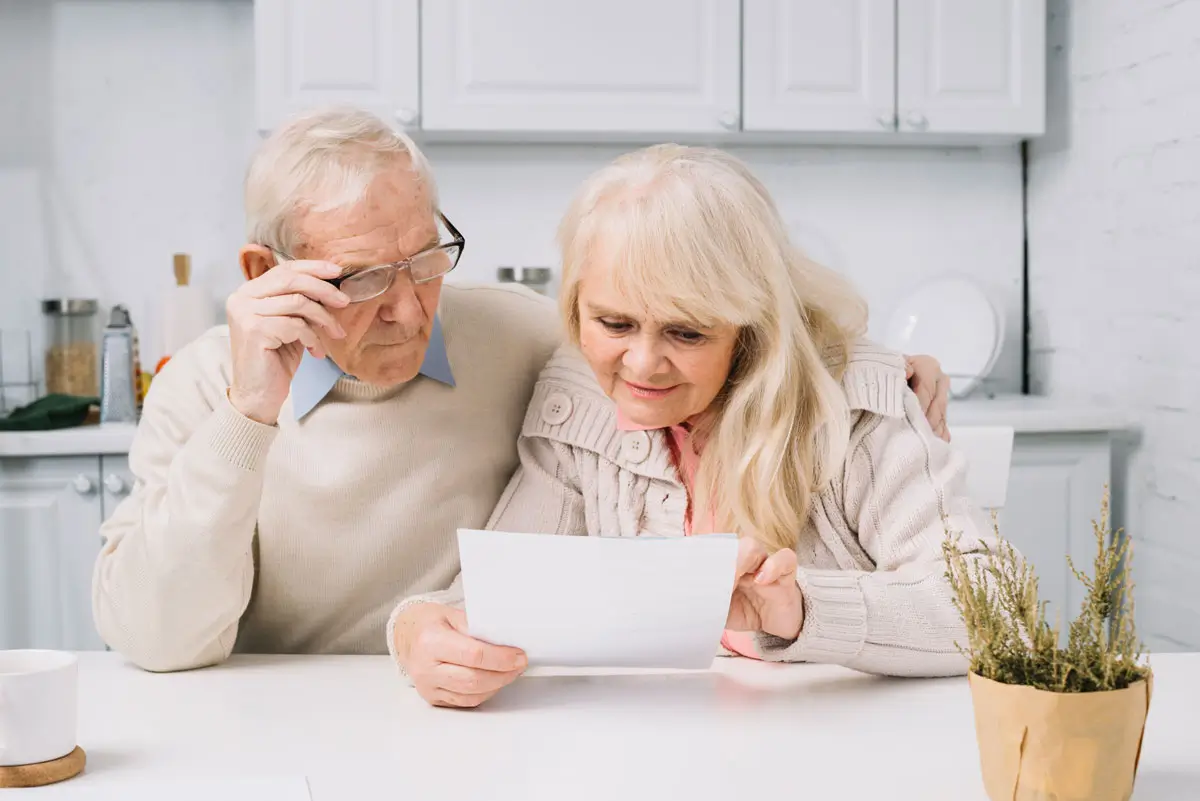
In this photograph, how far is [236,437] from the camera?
1.38 m

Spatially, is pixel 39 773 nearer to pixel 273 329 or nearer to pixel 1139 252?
pixel 273 329

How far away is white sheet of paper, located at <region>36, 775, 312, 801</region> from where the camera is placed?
101cm

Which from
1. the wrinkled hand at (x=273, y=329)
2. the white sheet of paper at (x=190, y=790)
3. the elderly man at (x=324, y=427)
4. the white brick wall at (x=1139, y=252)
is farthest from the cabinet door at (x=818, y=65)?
the white sheet of paper at (x=190, y=790)

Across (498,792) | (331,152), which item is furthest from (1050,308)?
(498,792)

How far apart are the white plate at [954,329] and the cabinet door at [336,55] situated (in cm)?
141

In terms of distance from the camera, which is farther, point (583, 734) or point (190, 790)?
point (583, 734)

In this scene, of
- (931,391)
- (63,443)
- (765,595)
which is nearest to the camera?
(765,595)

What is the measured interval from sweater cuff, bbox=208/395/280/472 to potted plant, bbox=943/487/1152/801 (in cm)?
79

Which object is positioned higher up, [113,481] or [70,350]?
[70,350]

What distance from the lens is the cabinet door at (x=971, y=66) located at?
3.15 meters

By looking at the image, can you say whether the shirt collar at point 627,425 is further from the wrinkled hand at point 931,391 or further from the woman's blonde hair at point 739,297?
the wrinkled hand at point 931,391

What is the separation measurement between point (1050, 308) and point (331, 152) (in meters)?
2.46

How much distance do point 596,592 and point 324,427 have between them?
613 millimetres

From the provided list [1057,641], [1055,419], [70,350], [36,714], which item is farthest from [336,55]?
[1057,641]
